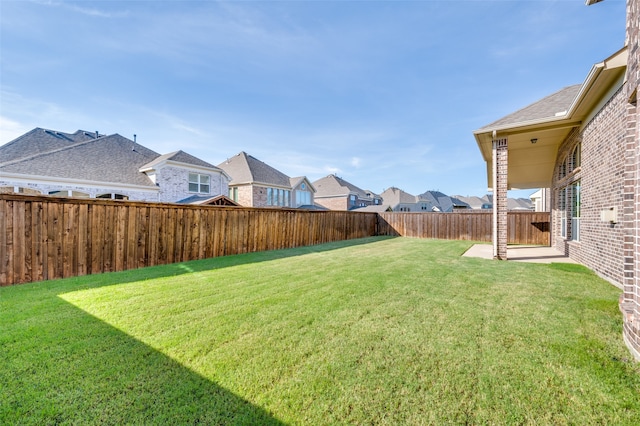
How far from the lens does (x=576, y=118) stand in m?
6.46

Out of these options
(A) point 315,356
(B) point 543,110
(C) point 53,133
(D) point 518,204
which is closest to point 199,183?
(C) point 53,133

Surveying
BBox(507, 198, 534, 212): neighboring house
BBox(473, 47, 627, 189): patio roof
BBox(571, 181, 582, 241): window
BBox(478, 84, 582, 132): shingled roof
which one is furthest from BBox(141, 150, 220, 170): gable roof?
BBox(507, 198, 534, 212): neighboring house

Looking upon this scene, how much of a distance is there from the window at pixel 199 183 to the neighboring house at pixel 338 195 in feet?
66.5

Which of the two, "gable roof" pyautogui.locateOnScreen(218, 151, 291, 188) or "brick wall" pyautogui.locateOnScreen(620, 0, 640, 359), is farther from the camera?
"gable roof" pyautogui.locateOnScreen(218, 151, 291, 188)

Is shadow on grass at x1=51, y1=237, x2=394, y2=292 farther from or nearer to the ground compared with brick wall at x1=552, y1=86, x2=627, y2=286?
nearer to the ground

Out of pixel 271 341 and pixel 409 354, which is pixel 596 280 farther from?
pixel 271 341

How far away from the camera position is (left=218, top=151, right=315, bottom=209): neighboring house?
20812mm

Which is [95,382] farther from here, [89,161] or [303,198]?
[303,198]

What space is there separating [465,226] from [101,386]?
1525 cm

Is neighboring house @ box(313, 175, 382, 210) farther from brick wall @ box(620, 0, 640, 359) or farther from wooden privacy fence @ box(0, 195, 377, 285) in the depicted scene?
brick wall @ box(620, 0, 640, 359)

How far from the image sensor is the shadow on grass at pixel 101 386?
5.35 ft

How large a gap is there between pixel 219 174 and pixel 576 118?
17.5 metres

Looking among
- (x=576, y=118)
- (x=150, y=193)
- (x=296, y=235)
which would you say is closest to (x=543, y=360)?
(x=576, y=118)

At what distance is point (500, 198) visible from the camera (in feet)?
24.9
